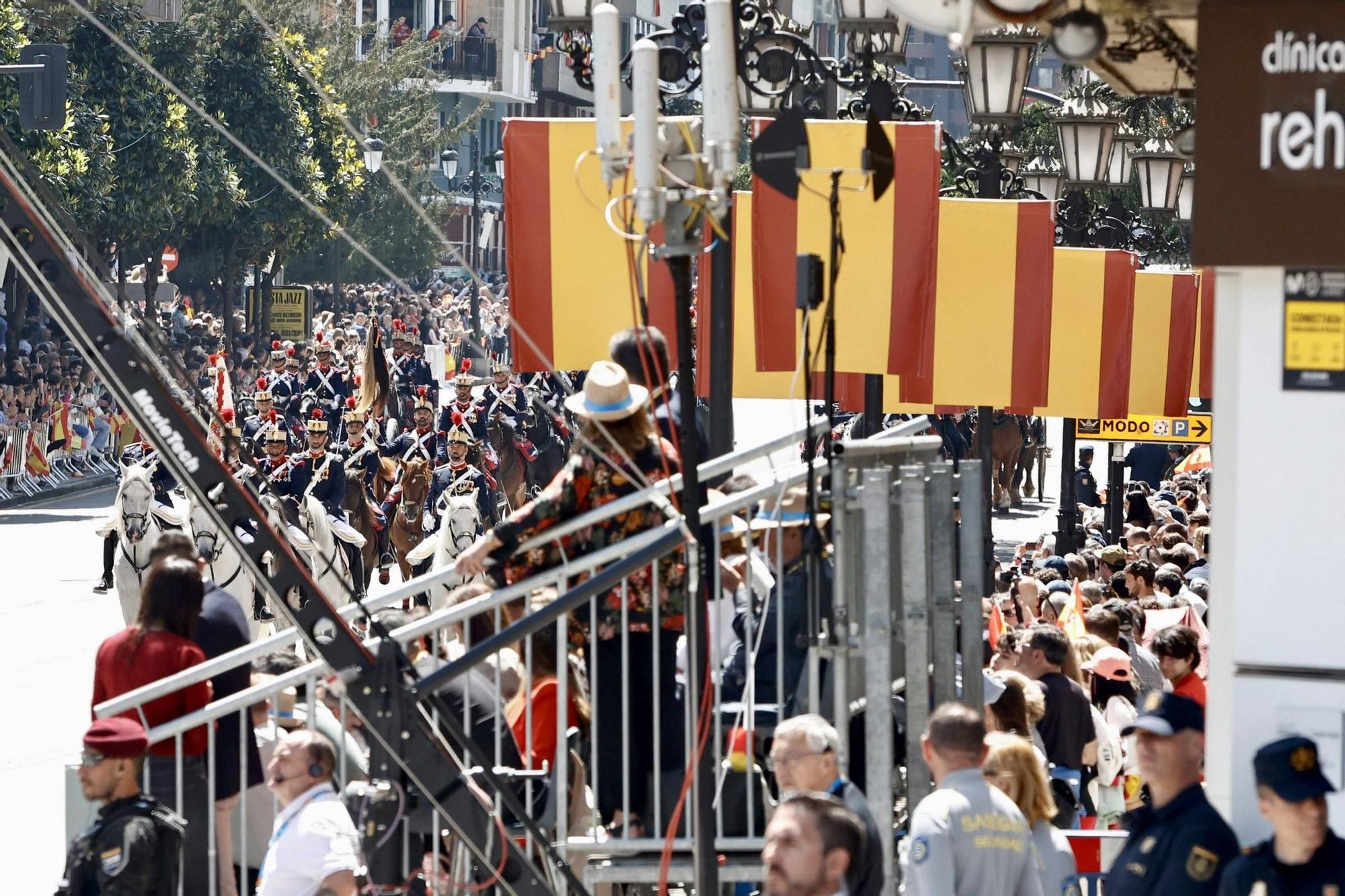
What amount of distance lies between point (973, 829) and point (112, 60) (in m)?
35.1

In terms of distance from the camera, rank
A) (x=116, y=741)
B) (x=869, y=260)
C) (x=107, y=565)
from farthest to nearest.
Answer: (x=107, y=565) → (x=869, y=260) → (x=116, y=741)

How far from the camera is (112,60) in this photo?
3812 centimetres

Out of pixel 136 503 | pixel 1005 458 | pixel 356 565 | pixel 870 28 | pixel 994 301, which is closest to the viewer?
pixel 870 28

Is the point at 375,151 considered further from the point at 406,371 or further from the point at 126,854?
the point at 406,371

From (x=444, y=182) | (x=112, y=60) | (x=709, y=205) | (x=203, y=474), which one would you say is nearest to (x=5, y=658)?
(x=203, y=474)

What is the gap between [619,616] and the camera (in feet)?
22.0

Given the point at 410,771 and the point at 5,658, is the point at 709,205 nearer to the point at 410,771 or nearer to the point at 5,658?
the point at 410,771

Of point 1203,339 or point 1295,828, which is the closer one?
point 1295,828

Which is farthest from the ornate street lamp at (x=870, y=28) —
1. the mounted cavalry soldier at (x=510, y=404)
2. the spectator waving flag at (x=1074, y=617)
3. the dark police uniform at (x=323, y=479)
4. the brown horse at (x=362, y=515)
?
the mounted cavalry soldier at (x=510, y=404)

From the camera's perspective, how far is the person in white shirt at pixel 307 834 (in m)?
6.40

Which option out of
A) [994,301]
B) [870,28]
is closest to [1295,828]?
[870,28]

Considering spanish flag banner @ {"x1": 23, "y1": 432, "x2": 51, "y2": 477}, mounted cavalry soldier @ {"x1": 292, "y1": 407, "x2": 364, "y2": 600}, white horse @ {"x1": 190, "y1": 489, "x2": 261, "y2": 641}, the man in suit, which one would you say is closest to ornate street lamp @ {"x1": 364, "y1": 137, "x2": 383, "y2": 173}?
the man in suit

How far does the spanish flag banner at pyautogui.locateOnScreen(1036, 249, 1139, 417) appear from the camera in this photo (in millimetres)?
14727

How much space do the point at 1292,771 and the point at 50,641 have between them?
16184 mm
